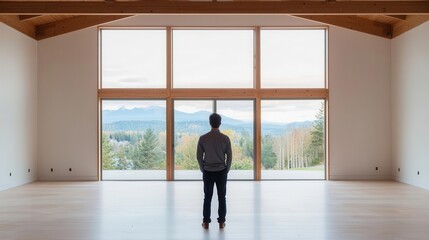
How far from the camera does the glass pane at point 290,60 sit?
10.5 m

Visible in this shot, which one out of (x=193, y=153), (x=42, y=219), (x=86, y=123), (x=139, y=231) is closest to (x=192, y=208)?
(x=139, y=231)

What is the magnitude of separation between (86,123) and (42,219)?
483 cm

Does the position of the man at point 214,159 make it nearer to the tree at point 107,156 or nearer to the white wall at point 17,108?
the white wall at point 17,108

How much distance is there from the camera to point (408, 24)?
963 cm

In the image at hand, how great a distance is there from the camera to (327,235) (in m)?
4.91

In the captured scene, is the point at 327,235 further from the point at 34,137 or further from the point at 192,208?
the point at 34,137

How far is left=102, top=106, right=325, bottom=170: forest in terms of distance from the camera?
413 inches

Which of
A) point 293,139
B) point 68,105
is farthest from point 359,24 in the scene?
point 68,105

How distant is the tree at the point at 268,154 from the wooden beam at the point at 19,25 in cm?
606

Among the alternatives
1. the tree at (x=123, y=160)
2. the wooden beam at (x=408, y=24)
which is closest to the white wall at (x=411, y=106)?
the wooden beam at (x=408, y=24)

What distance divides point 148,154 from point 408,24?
6679 mm

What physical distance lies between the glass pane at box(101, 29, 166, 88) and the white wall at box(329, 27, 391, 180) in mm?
4168

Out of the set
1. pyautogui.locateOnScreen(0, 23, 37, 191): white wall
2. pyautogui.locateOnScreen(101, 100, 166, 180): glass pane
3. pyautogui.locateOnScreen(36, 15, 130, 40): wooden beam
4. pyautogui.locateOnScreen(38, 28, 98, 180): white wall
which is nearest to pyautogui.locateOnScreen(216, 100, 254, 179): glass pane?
pyautogui.locateOnScreen(101, 100, 166, 180): glass pane

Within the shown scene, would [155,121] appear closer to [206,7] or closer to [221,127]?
[221,127]
